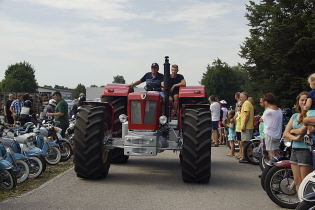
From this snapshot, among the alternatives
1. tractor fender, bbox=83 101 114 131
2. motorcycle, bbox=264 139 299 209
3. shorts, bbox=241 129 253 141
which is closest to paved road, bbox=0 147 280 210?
motorcycle, bbox=264 139 299 209

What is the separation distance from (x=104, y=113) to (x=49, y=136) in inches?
138

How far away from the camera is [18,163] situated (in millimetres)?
9078

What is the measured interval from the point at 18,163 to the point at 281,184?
15.8ft

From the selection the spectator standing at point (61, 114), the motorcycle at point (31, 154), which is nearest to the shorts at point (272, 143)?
the motorcycle at point (31, 154)

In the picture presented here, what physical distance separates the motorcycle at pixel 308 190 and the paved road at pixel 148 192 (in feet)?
5.05

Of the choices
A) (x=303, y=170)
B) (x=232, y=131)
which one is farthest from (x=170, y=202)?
(x=232, y=131)

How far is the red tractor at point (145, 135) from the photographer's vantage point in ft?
29.2

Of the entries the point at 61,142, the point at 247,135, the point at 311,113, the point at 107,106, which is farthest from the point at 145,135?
the point at 247,135

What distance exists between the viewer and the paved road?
23.8ft

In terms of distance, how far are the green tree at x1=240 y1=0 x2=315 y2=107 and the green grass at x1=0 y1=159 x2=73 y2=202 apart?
19.7m

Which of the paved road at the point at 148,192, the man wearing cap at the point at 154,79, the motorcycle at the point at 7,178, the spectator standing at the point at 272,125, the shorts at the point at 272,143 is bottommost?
the paved road at the point at 148,192

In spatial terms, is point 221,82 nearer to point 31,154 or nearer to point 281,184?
point 31,154

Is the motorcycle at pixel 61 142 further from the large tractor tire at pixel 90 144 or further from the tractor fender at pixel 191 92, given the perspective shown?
the tractor fender at pixel 191 92

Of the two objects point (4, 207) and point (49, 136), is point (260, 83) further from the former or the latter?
point (4, 207)
